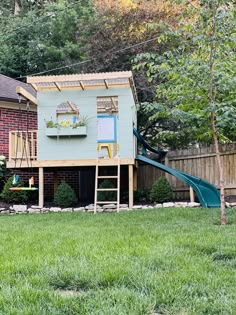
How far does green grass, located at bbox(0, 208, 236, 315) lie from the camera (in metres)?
2.41

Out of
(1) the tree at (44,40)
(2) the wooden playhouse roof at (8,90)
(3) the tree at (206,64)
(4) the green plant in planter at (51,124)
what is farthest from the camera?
(1) the tree at (44,40)

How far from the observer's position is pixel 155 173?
11836 millimetres

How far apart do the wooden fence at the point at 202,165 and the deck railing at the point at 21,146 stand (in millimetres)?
3700

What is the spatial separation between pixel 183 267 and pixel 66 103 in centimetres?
733

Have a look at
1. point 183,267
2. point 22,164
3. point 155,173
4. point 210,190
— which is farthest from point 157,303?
point 155,173

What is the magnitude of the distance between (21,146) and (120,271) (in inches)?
307

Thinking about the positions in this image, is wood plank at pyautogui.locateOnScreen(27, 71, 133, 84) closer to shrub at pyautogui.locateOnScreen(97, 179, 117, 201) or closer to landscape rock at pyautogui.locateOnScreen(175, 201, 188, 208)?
shrub at pyautogui.locateOnScreen(97, 179, 117, 201)

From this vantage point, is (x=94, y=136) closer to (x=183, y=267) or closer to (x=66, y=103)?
(x=66, y=103)

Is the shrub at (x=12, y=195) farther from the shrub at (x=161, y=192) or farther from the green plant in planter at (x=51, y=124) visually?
the shrub at (x=161, y=192)

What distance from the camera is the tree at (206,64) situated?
594 cm

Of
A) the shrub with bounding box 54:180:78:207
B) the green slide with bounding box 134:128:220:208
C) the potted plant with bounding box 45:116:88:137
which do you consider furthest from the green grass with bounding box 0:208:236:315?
the potted plant with bounding box 45:116:88:137

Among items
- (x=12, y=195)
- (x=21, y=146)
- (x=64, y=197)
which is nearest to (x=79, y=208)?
(x=64, y=197)

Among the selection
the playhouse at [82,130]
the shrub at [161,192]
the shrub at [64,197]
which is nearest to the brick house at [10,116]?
the playhouse at [82,130]

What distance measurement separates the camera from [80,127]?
31.5 ft
